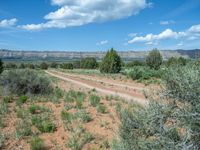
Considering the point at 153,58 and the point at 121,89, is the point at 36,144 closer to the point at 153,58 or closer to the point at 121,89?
the point at 121,89

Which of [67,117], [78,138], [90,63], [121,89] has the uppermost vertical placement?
[67,117]

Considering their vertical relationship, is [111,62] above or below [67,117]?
above

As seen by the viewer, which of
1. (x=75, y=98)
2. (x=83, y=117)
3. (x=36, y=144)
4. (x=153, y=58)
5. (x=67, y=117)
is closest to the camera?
A: (x=36, y=144)

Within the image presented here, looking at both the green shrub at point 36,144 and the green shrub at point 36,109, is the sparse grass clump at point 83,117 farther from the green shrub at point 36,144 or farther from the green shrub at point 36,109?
the green shrub at point 36,144

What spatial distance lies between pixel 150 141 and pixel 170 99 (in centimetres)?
79

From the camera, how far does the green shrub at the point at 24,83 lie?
19.0 meters

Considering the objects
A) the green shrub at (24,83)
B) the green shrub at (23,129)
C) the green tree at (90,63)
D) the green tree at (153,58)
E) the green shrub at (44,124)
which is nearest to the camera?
the green shrub at (23,129)

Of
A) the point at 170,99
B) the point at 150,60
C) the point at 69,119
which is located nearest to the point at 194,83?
the point at 170,99

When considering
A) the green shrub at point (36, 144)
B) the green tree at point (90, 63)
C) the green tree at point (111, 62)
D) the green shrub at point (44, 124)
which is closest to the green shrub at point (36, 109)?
the green shrub at point (44, 124)

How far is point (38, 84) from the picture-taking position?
63.5 feet

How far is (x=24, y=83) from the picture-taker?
1916cm

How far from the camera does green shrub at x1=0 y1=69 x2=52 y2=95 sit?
19.0m

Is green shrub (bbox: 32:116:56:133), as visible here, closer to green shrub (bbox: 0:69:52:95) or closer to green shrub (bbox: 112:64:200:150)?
green shrub (bbox: 112:64:200:150)

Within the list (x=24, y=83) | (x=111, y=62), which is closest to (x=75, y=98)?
(x=24, y=83)
